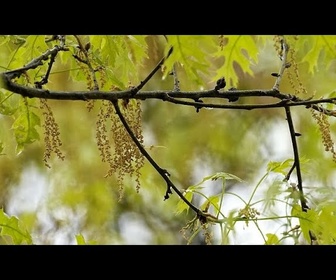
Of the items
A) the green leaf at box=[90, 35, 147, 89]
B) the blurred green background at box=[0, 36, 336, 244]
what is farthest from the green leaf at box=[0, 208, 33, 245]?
the blurred green background at box=[0, 36, 336, 244]

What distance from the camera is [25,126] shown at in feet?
2.84

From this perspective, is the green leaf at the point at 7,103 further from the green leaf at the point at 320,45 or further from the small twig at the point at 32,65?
the green leaf at the point at 320,45

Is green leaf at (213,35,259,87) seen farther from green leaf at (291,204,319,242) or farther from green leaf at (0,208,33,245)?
green leaf at (0,208,33,245)

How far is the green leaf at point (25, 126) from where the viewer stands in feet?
2.80

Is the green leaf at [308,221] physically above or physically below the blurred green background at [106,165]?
below

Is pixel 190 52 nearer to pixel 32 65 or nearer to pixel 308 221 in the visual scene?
pixel 32 65

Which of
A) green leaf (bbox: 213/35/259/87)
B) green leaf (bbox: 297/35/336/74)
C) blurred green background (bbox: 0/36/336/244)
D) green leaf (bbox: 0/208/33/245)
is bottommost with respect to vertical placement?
green leaf (bbox: 0/208/33/245)

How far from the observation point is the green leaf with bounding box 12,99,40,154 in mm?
852

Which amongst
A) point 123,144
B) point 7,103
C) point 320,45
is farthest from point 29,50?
point 320,45

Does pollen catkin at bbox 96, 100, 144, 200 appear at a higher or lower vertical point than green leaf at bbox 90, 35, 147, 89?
lower

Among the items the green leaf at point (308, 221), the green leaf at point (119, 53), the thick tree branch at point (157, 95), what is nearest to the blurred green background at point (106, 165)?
the green leaf at point (119, 53)

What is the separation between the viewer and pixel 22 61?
0.86 meters
